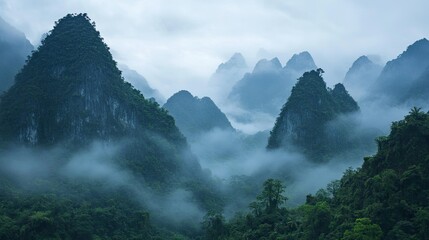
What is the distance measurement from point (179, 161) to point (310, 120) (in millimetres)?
21333

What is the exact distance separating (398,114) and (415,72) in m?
15.5

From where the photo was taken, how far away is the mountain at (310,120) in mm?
80750

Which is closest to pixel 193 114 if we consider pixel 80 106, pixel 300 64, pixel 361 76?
pixel 361 76

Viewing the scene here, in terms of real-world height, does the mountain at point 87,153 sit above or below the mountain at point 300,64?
below

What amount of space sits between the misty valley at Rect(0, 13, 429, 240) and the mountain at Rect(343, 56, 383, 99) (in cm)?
1394

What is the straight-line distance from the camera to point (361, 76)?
132625 millimetres

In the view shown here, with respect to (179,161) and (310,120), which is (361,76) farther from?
(179,161)

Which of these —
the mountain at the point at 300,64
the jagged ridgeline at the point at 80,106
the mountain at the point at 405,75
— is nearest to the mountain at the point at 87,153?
the jagged ridgeline at the point at 80,106

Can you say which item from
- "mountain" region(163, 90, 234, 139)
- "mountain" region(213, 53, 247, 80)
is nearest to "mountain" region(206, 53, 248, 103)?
"mountain" region(213, 53, 247, 80)

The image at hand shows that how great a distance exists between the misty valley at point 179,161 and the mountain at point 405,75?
0.30m

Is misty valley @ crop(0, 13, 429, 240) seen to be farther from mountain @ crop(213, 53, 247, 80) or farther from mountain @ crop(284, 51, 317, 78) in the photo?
mountain @ crop(213, 53, 247, 80)

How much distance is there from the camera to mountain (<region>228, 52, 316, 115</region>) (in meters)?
153

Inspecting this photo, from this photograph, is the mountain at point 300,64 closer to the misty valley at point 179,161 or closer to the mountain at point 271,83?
the mountain at point 271,83

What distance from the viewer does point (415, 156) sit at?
3675 centimetres
